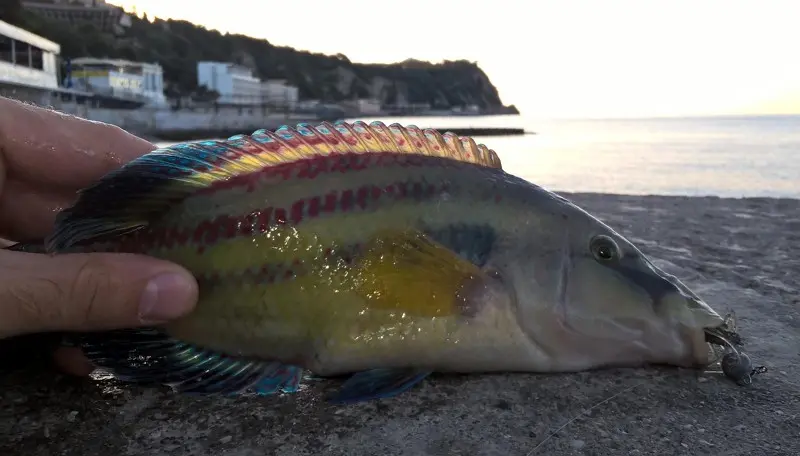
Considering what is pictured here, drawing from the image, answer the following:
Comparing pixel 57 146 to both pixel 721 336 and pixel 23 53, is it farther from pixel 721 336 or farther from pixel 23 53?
pixel 23 53

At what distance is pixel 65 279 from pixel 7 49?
36676 millimetres

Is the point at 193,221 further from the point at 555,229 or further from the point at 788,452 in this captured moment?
the point at 788,452

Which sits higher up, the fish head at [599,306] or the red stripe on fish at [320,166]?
the red stripe on fish at [320,166]

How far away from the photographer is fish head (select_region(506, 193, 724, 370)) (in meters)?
1.99

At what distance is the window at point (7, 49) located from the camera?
3111 cm

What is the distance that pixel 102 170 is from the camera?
99.4 inches

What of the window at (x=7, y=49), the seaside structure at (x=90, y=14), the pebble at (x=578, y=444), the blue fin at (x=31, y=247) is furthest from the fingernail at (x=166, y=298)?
the seaside structure at (x=90, y=14)

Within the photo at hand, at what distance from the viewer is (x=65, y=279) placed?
1692mm

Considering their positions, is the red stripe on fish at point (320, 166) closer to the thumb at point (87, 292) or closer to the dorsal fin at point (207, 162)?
the dorsal fin at point (207, 162)

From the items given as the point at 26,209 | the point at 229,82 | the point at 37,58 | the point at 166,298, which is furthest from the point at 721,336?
the point at 229,82

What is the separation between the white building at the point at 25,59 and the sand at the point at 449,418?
31.8 metres

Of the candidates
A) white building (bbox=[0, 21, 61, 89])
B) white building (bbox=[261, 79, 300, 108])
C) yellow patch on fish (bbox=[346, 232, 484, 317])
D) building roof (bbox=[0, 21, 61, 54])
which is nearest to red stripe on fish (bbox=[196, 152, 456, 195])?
yellow patch on fish (bbox=[346, 232, 484, 317])

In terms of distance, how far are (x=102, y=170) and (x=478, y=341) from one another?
171 cm

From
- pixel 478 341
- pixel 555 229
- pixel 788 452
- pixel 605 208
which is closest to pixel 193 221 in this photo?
pixel 478 341
